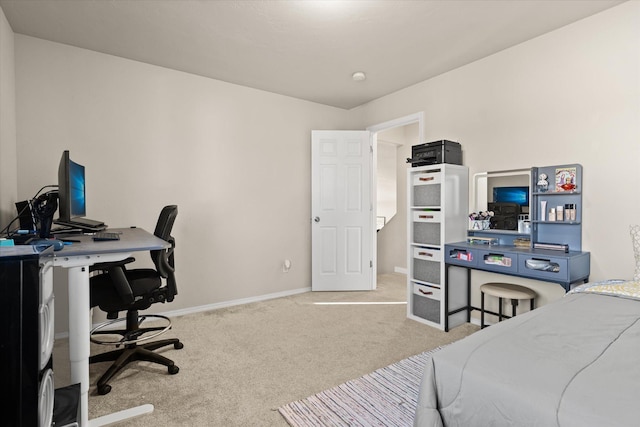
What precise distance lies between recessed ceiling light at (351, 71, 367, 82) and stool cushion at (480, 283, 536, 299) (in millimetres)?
2396

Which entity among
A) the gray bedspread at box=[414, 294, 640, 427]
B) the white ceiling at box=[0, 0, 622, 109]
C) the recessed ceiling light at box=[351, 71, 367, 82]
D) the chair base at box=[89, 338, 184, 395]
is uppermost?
the white ceiling at box=[0, 0, 622, 109]

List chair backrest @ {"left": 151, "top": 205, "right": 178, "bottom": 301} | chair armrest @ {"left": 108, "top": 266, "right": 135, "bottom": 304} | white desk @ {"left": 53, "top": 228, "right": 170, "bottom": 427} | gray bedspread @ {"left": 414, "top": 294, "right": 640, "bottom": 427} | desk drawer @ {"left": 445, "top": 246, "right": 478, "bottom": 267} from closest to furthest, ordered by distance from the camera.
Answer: gray bedspread @ {"left": 414, "top": 294, "right": 640, "bottom": 427}, white desk @ {"left": 53, "top": 228, "right": 170, "bottom": 427}, chair armrest @ {"left": 108, "top": 266, "right": 135, "bottom": 304}, chair backrest @ {"left": 151, "top": 205, "right": 178, "bottom": 301}, desk drawer @ {"left": 445, "top": 246, "right": 478, "bottom": 267}

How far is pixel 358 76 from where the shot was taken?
358 cm

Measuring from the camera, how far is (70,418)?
1289 millimetres

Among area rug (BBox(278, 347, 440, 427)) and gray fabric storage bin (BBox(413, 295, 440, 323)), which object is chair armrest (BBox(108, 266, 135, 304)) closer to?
area rug (BBox(278, 347, 440, 427))

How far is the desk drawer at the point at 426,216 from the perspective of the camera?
3091 millimetres

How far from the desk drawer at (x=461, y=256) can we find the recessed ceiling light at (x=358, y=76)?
1973 millimetres

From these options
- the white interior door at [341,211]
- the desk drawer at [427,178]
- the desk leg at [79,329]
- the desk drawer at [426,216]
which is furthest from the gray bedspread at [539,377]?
the white interior door at [341,211]

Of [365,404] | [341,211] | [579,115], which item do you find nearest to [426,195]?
[579,115]

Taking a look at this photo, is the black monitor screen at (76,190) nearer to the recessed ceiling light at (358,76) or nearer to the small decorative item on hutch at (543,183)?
the recessed ceiling light at (358,76)

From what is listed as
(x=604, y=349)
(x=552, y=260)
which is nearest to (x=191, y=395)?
(x=604, y=349)

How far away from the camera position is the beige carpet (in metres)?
1.88

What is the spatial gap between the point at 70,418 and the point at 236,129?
10.1 feet

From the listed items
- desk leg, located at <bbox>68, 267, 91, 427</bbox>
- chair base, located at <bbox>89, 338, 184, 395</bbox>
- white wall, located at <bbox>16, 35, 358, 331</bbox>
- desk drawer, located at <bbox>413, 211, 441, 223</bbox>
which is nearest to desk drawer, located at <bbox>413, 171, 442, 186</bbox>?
desk drawer, located at <bbox>413, 211, 441, 223</bbox>
